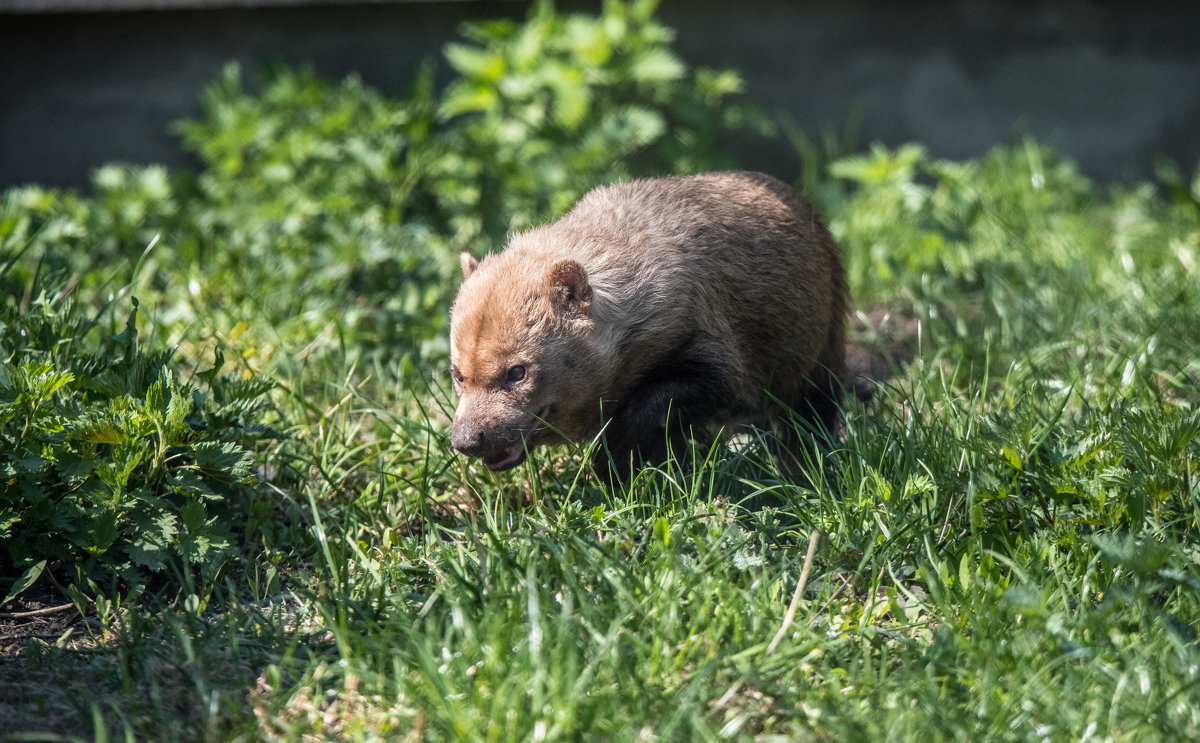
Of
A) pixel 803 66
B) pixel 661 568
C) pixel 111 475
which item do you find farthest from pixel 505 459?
pixel 803 66

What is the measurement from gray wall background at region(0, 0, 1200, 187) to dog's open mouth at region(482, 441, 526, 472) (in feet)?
15.0

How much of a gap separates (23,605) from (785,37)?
593 centimetres

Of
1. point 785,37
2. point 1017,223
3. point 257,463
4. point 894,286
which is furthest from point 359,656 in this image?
point 785,37

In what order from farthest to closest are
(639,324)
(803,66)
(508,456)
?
1. (803,66)
2. (639,324)
3. (508,456)

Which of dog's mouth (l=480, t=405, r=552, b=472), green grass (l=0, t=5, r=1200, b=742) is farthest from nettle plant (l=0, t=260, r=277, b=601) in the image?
dog's mouth (l=480, t=405, r=552, b=472)

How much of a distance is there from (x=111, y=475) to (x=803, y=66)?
18.6ft

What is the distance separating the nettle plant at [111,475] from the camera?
3.02m

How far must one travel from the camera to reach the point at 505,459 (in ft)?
11.1

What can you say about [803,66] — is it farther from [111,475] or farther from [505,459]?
[111,475]

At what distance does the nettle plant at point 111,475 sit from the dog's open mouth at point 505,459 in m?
0.74

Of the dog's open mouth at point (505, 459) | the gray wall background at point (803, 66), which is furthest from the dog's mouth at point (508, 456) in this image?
the gray wall background at point (803, 66)

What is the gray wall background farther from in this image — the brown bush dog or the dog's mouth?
the dog's mouth

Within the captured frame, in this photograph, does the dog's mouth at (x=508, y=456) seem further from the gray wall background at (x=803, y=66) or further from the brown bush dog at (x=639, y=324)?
the gray wall background at (x=803, y=66)

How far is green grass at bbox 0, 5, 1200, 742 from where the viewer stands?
2424 mm
